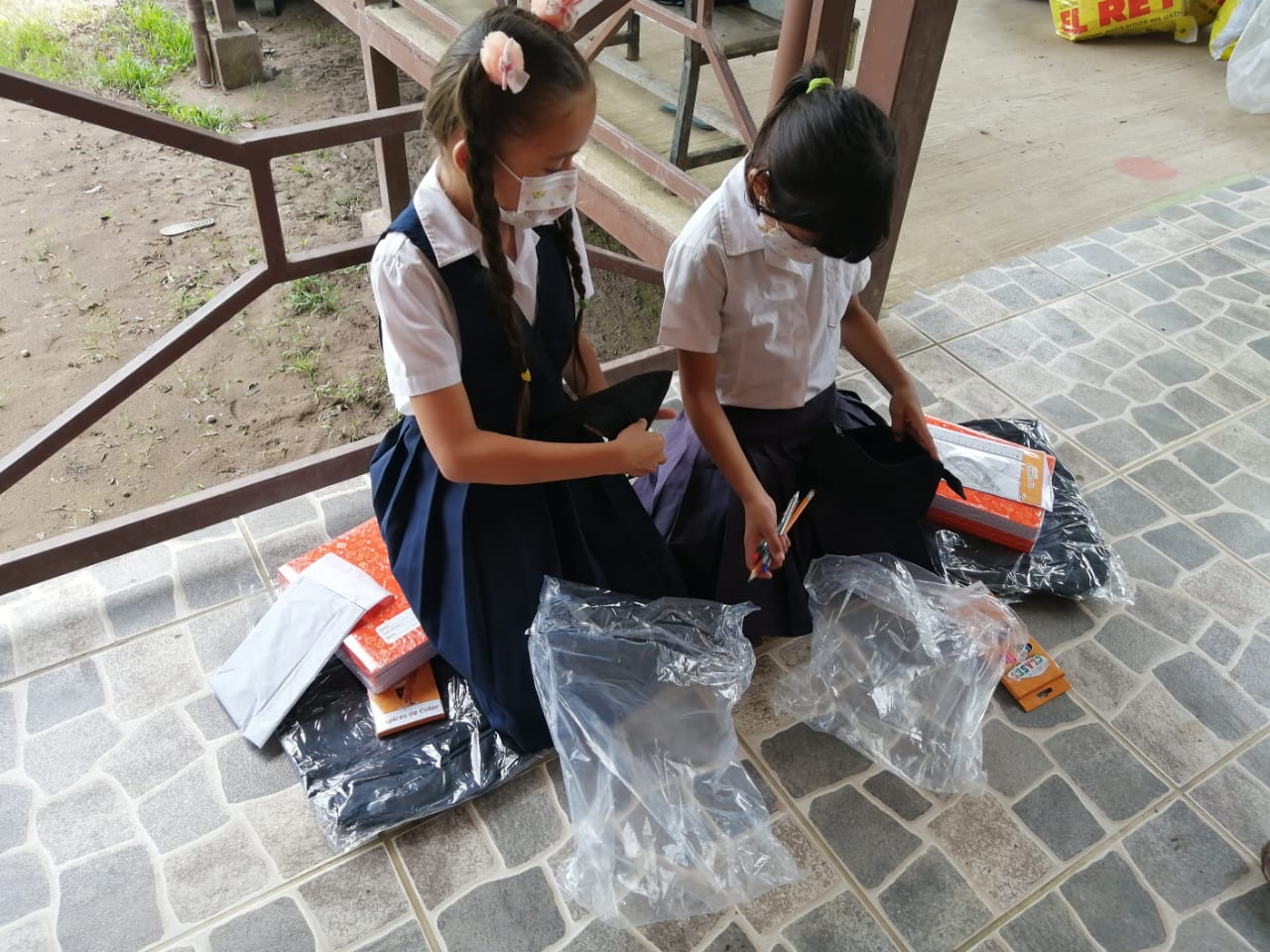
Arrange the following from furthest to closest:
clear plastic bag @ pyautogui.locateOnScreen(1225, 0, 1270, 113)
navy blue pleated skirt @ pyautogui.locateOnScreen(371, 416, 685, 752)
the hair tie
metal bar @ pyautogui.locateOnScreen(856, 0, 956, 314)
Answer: clear plastic bag @ pyautogui.locateOnScreen(1225, 0, 1270, 113)
metal bar @ pyautogui.locateOnScreen(856, 0, 956, 314)
navy blue pleated skirt @ pyautogui.locateOnScreen(371, 416, 685, 752)
the hair tie

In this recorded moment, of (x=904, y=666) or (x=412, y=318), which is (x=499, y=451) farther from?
(x=904, y=666)

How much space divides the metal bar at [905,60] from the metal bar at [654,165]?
0.51 metres

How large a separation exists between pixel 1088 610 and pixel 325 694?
59.3 inches

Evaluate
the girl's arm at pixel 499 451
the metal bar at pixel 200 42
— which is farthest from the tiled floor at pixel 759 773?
the metal bar at pixel 200 42

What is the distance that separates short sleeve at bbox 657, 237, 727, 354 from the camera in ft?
4.82

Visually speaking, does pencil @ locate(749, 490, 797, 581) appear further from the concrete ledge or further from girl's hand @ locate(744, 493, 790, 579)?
the concrete ledge


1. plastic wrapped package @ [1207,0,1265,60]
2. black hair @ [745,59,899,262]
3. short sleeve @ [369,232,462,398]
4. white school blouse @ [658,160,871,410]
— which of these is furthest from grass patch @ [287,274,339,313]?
plastic wrapped package @ [1207,0,1265,60]

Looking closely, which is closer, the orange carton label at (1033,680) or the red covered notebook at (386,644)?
the red covered notebook at (386,644)

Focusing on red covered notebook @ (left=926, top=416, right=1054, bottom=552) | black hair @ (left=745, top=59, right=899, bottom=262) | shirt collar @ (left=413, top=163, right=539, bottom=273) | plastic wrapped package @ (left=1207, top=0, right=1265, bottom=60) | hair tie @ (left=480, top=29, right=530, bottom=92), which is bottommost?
red covered notebook @ (left=926, top=416, right=1054, bottom=552)

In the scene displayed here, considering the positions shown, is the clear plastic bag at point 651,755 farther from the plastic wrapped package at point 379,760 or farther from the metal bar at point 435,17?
the metal bar at point 435,17

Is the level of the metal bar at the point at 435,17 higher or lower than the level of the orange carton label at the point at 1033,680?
higher

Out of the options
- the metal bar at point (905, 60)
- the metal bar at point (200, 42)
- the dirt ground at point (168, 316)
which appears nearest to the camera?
the metal bar at point (905, 60)

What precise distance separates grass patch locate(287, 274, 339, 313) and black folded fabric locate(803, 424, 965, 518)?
2956 millimetres

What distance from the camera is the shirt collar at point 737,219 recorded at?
1.44 meters
